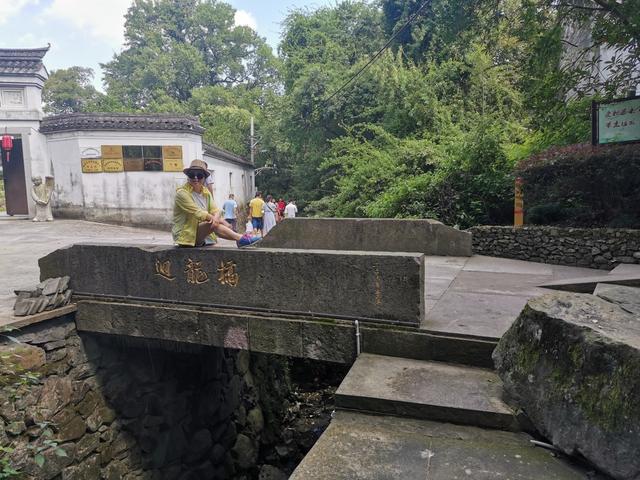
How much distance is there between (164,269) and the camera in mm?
4805

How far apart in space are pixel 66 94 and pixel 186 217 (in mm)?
36918

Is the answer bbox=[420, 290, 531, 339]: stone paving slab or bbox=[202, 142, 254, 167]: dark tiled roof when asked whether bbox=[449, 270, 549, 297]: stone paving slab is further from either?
bbox=[202, 142, 254, 167]: dark tiled roof

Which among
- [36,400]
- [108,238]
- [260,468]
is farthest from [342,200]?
[36,400]

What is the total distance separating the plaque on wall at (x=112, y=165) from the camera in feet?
51.8

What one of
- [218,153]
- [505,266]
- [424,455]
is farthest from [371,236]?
[218,153]

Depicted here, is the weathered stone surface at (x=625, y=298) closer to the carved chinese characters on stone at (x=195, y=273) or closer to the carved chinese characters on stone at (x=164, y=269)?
the carved chinese characters on stone at (x=195, y=273)

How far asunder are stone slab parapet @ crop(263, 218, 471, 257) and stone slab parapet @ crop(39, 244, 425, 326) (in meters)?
3.50

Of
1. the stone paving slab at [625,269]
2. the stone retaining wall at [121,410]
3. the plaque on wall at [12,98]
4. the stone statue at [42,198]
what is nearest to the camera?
the stone retaining wall at [121,410]

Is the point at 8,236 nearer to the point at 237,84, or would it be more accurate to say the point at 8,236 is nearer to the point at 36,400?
the point at 36,400

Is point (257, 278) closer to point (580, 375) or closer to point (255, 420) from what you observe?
point (580, 375)

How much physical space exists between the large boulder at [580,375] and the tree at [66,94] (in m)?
37.8

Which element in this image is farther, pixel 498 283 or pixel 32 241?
pixel 32 241

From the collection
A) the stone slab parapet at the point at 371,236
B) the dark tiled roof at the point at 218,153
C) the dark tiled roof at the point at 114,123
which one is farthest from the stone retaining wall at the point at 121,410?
the dark tiled roof at the point at 218,153

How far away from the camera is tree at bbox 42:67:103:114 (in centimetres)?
3462
